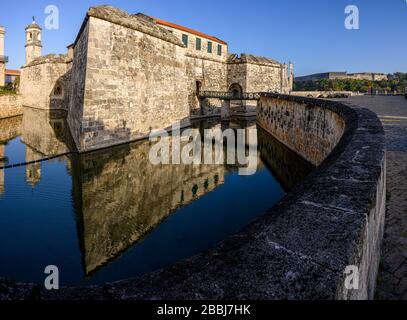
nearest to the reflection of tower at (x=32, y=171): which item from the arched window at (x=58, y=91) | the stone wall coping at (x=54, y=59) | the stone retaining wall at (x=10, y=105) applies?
the stone retaining wall at (x=10, y=105)

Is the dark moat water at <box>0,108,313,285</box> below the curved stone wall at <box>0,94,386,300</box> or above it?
below

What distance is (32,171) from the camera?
8719 mm

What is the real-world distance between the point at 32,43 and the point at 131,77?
29.4 m

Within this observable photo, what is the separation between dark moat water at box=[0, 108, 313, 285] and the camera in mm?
4281

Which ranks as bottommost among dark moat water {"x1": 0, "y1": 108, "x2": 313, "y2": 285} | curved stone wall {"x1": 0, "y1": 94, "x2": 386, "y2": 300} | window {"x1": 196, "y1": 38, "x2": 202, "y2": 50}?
dark moat water {"x1": 0, "y1": 108, "x2": 313, "y2": 285}

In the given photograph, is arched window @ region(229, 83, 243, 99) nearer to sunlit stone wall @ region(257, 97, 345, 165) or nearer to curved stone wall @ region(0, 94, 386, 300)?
sunlit stone wall @ region(257, 97, 345, 165)

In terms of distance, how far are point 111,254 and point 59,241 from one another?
1.00 meters

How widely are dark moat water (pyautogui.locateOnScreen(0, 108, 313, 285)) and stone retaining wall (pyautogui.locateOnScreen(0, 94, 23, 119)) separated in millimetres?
14854

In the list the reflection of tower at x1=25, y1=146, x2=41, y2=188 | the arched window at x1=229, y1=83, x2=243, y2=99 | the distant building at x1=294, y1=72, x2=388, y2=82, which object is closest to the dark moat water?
the reflection of tower at x1=25, y1=146, x2=41, y2=188

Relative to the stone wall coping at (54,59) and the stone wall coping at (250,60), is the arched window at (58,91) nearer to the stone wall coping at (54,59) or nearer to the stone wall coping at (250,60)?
the stone wall coping at (54,59)

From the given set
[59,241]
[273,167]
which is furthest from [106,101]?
[59,241]
